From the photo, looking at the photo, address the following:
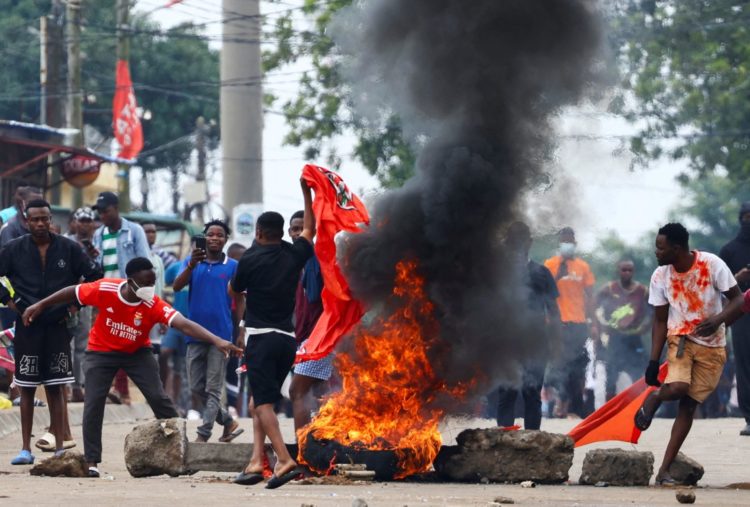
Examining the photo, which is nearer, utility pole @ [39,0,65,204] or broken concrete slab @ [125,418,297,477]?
broken concrete slab @ [125,418,297,477]

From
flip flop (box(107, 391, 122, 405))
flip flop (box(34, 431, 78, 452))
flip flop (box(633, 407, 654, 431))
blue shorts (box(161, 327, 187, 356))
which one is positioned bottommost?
flip flop (box(34, 431, 78, 452))

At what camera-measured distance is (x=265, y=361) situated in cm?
908

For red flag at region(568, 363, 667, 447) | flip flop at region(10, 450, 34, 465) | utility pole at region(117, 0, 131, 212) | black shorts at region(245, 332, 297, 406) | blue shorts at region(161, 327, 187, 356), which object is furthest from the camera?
utility pole at region(117, 0, 131, 212)

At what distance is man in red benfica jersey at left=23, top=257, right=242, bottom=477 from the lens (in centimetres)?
995

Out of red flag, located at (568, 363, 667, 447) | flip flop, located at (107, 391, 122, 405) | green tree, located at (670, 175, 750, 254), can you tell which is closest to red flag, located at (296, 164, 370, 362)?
red flag, located at (568, 363, 667, 447)

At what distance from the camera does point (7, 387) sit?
15312 millimetres

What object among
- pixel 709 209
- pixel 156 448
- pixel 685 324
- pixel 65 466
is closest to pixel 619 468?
pixel 685 324

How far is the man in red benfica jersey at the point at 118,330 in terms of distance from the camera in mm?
9945

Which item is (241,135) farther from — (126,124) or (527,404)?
(527,404)

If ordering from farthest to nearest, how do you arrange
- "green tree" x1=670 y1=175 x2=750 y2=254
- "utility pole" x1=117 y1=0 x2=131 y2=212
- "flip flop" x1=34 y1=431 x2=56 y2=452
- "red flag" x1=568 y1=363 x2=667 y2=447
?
1. "green tree" x1=670 y1=175 x2=750 y2=254
2. "utility pole" x1=117 y1=0 x2=131 y2=212
3. "flip flop" x1=34 y1=431 x2=56 y2=452
4. "red flag" x1=568 y1=363 x2=667 y2=447

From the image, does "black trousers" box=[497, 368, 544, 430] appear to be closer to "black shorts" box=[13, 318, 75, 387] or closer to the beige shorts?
the beige shorts

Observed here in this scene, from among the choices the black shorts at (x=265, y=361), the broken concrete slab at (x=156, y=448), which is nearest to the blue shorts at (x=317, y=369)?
the broken concrete slab at (x=156, y=448)

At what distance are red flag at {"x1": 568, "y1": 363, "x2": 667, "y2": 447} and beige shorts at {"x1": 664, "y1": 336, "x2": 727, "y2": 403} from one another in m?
1.00

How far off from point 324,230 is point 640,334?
28.8 ft
